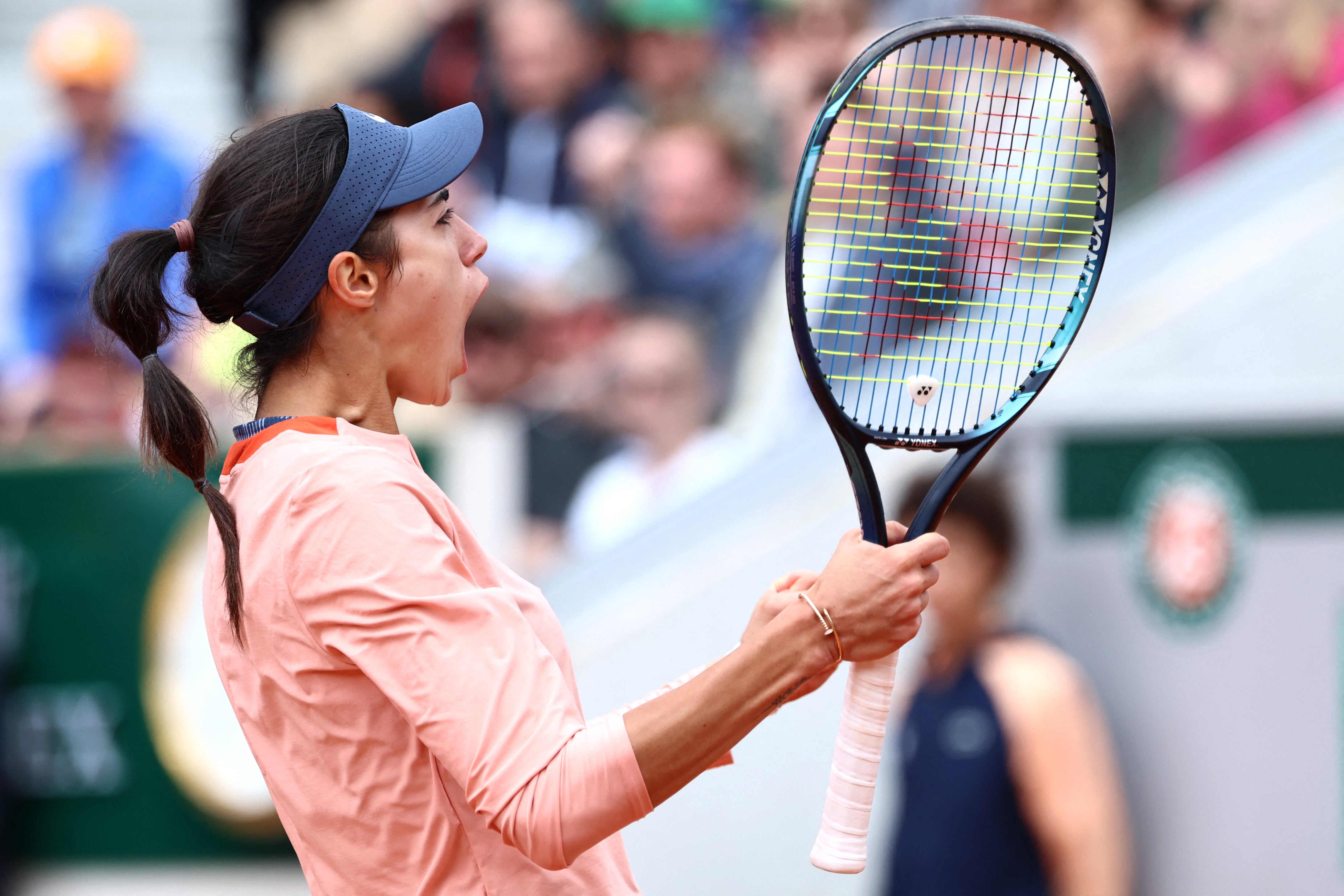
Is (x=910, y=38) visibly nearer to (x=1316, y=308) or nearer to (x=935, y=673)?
(x=935, y=673)

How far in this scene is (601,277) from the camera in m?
5.21

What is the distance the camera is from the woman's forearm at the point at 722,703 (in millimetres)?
1358

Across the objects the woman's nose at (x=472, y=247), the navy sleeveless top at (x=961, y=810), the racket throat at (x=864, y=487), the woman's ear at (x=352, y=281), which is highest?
the woman's nose at (x=472, y=247)

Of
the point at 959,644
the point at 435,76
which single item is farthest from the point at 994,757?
the point at 435,76

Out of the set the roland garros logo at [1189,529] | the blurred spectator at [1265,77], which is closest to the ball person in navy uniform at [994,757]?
the roland garros logo at [1189,529]

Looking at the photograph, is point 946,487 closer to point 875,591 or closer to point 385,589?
point 875,591

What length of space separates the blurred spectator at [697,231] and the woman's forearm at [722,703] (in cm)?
331

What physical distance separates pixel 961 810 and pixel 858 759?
1785 mm

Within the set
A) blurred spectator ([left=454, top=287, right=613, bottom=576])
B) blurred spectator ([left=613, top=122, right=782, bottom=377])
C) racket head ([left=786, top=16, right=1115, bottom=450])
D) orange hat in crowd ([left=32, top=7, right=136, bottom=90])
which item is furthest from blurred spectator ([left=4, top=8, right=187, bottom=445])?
racket head ([left=786, top=16, right=1115, bottom=450])

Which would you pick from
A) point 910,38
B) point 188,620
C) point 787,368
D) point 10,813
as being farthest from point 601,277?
point 910,38

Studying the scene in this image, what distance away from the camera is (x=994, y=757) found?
3.24 metres

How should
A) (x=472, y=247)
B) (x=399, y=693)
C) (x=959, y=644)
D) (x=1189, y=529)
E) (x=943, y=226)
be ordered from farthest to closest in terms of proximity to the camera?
1. (x=1189, y=529)
2. (x=959, y=644)
3. (x=943, y=226)
4. (x=472, y=247)
5. (x=399, y=693)

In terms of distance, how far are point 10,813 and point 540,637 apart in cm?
385

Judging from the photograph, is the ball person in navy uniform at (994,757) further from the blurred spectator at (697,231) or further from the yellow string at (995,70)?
the blurred spectator at (697,231)
